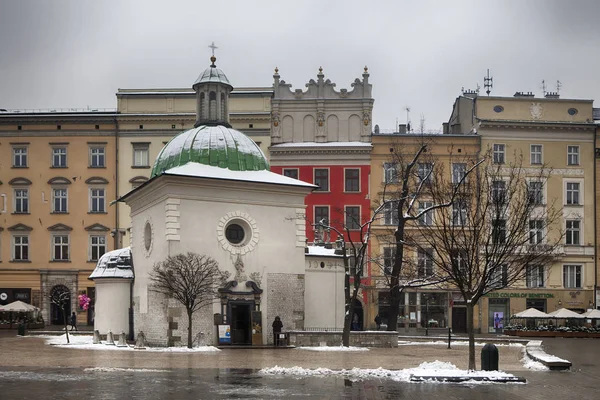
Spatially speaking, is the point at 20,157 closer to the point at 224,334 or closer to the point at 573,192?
the point at 224,334

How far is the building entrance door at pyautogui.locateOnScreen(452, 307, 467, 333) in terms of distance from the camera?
2370 inches

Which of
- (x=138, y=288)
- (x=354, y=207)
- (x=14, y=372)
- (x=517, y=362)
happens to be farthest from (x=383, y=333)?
(x=354, y=207)

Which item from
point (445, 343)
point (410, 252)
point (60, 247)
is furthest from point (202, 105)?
point (60, 247)

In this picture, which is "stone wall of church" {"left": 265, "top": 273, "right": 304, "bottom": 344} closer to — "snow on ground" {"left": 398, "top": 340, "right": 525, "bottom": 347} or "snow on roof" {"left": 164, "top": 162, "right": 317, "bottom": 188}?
"snow on roof" {"left": 164, "top": 162, "right": 317, "bottom": 188}

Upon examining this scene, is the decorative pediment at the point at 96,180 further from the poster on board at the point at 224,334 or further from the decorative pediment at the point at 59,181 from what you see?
the poster on board at the point at 224,334

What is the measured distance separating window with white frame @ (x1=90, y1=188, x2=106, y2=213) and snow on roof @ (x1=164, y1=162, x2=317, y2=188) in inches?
869

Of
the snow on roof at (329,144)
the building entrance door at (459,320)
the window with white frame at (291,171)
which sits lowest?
the building entrance door at (459,320)

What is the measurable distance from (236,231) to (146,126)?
75.6 feet

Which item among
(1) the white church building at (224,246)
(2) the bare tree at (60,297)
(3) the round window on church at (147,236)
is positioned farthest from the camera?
(2) the bare tree at (60,297)

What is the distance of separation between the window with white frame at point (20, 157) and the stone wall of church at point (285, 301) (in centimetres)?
2810

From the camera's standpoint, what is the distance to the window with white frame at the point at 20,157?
203ft

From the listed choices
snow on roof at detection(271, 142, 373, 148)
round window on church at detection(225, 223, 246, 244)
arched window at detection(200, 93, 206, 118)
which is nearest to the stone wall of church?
round window on church at detection(225, 223, 246, 244)

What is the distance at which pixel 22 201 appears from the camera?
61.6 meters

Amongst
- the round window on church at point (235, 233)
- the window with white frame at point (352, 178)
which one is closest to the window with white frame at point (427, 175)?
the round window on church at point (235, 233)
